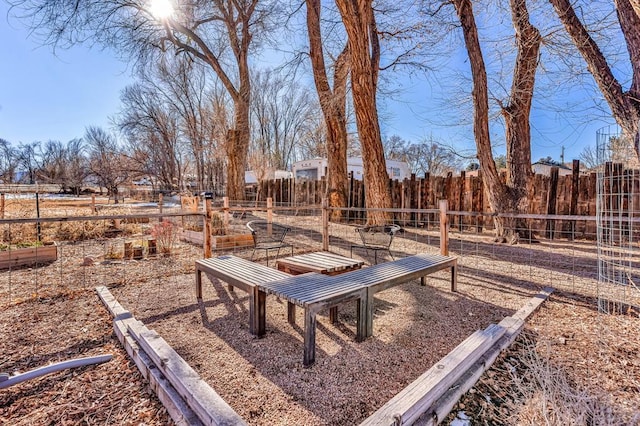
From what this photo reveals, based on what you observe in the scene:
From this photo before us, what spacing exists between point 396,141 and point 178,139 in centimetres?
2076

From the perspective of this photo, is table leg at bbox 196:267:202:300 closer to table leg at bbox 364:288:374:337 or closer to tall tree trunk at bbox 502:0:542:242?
table leg at bbox 364:288:374:337

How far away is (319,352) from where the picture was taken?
8.17 feet

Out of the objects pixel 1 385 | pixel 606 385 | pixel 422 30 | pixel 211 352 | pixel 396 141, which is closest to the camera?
pixel 1 385

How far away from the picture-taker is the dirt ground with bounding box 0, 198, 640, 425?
1.79 m

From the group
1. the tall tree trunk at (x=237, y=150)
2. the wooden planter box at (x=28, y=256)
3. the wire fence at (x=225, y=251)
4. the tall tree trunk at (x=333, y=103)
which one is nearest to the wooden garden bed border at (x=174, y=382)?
the wire fence at (x=225, y=251)

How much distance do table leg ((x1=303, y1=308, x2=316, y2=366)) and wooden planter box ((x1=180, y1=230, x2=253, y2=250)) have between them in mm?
4777

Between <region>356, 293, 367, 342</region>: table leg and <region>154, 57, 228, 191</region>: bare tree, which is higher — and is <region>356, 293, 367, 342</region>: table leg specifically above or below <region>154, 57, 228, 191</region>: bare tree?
below

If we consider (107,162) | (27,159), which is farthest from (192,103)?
(27,159)

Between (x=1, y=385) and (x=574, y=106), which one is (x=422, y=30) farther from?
(x=1, y=385)

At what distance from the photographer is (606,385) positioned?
202 centimetres

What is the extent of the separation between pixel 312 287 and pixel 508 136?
6856mm

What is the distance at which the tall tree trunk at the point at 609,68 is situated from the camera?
3.66 m

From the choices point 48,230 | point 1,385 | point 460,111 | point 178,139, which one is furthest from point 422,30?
point 178,139

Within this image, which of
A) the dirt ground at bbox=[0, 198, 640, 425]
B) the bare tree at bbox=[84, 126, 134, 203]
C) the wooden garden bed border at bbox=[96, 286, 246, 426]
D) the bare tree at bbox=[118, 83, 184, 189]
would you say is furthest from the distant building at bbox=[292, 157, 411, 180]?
the wooden garden bed border at bbox=[96, 286, 246, 426]
